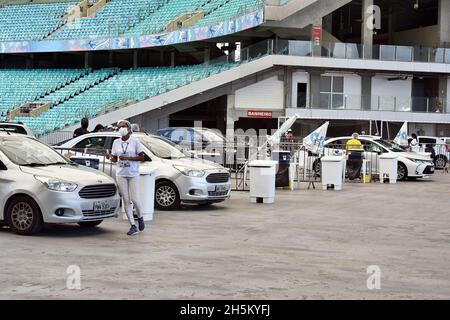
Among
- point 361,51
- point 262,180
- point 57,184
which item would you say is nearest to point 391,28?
point 361,51

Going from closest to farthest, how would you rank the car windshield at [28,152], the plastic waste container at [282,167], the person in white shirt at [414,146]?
the car windshield at [28,152] < the plastic waste container at [282,167] < the person in white shirt at [414,146]

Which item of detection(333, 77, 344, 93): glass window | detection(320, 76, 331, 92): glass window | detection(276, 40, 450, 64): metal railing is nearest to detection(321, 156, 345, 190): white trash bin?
detection(276, 40, 450, 64): metal railing

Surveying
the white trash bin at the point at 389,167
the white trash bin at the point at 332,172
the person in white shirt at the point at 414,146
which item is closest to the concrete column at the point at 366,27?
the person in white shirt at the point at 414,146

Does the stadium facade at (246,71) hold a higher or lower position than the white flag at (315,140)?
higher

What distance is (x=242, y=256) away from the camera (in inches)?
405

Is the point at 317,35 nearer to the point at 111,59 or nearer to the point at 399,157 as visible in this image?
the point at 399,157

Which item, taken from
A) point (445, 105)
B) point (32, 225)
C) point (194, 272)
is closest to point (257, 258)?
point (194, 272)

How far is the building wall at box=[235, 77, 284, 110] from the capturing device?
4172cm

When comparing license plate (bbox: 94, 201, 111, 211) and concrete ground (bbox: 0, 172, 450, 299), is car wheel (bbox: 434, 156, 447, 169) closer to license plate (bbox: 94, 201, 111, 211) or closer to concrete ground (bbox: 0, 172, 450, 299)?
Answer: concrete ground (bbox: 0, 172, 450, 299)

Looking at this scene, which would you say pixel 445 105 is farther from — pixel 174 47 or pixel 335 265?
pixel 335 265

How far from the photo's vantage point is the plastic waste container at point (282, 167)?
861 inches

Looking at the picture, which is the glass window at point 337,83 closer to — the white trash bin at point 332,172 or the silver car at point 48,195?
the white trash bin at point 332,172

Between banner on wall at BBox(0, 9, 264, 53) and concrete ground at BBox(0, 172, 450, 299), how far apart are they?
1003 inches

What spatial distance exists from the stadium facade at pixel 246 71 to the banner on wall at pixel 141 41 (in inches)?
2.9
